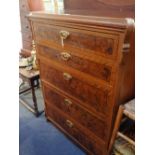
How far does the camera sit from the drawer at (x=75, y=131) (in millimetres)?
1318

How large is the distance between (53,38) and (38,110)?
1.05 metres

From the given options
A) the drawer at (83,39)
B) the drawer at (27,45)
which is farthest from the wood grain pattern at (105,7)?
the drawer at (27,45)

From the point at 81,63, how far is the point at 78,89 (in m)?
0.21

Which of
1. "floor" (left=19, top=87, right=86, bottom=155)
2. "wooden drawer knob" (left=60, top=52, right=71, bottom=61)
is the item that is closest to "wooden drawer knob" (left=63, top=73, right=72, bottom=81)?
"wooden drawer knob" (left=60, top=52, right=71, bottom=61)

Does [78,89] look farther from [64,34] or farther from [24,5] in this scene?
[24,5]

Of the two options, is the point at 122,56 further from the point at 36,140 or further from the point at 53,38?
the point at 36,140

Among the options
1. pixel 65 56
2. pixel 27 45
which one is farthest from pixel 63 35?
pixel 27 45

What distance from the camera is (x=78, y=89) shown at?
1.23 metres

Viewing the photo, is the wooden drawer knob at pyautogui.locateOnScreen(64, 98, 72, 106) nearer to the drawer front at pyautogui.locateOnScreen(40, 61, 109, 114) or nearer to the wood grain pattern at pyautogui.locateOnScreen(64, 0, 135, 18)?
the drawer front at pyautogui.locateOnScreen(40, 61, 109, 114)

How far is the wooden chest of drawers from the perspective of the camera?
91 cm

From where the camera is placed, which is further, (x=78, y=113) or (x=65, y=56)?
(x=78, y=113)

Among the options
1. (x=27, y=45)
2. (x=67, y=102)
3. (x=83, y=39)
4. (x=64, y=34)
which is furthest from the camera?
(x=27, y=45)
